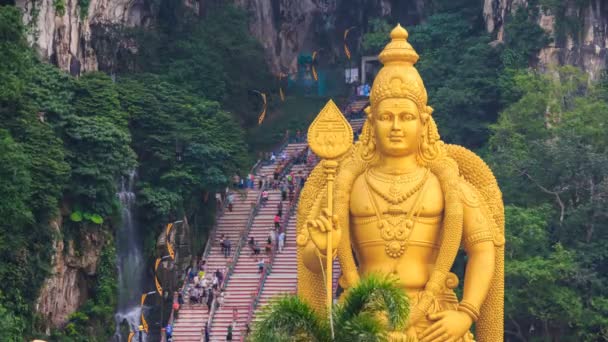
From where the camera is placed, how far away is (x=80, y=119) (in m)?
48.7

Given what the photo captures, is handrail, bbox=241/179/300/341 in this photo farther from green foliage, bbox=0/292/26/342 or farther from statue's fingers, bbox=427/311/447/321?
statue's fingers, bbox=427/311/447/321

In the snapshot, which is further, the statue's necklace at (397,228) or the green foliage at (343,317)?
the statue's necklace at (397,228)

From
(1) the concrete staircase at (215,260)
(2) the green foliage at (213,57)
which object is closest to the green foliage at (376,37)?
(2) the green foliage at (213,57)

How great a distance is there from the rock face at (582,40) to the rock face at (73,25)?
10.7 m

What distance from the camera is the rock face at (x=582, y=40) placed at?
57.8 meters

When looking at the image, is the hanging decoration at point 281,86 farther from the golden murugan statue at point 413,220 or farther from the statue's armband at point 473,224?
the statue's armband at point 473,224

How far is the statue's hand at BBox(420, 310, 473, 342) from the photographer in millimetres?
27031

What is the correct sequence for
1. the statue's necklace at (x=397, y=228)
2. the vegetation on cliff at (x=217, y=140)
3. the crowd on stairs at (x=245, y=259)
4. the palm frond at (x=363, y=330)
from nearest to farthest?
the palm frond at (x=363, y=330), the statue's necklace at (x=397, y=228), the vegetation on cliff at (x=217, y=140), the crowd on stairs at (x=245, y=259)

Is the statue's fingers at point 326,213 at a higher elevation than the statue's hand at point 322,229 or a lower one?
higher

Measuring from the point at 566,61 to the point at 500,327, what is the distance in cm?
3063

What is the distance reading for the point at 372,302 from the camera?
2367 cm

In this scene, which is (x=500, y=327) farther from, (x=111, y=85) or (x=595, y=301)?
(x=111, y=85)

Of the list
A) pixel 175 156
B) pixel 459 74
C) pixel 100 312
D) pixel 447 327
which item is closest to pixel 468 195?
pixel 447 327

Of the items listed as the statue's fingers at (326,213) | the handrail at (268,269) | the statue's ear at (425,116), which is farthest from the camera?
the handrail at (268,269)
